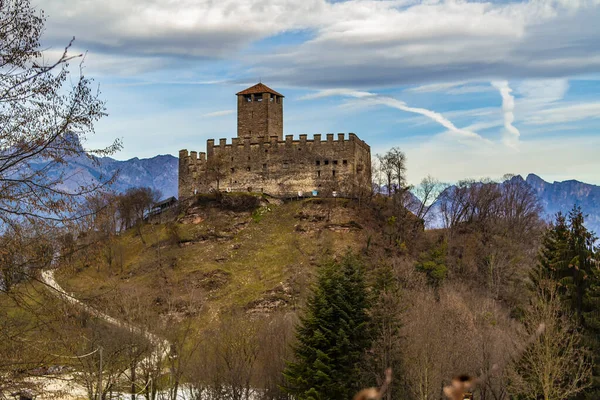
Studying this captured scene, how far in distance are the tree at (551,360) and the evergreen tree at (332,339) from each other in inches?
Answer: 352

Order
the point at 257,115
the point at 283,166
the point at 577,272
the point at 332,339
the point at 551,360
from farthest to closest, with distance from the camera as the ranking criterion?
the point at 257,115 < the point at 283,166 < the point at 332,339 < the point at 577,272 < the point at 551,360

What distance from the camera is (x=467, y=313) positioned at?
50.5m

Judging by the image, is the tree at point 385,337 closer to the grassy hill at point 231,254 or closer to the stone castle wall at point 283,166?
the grassy hill at point 231,254

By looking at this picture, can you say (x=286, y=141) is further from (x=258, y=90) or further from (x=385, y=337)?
(x=385, y=337)

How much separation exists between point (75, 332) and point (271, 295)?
173ft

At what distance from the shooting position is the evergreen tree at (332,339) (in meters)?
38.3

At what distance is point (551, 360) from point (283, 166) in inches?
2131

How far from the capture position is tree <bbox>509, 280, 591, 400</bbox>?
31141mm

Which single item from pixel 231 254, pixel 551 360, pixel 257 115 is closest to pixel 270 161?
pixel 257 115

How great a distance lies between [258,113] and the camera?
285ft

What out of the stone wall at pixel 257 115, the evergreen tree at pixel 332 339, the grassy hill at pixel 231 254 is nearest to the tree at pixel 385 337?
the evergreen tree at pixel 332 339

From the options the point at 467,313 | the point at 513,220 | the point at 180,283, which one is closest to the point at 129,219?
the point at 180,283

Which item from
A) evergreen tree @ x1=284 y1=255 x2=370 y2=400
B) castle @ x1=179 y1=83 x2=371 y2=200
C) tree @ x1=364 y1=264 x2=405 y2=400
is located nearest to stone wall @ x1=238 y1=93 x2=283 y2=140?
castle @ x1=179 y1=83 x2=371 y2=200

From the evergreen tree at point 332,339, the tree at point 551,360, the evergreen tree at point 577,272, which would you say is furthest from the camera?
the evergreen tree at point 332,339
